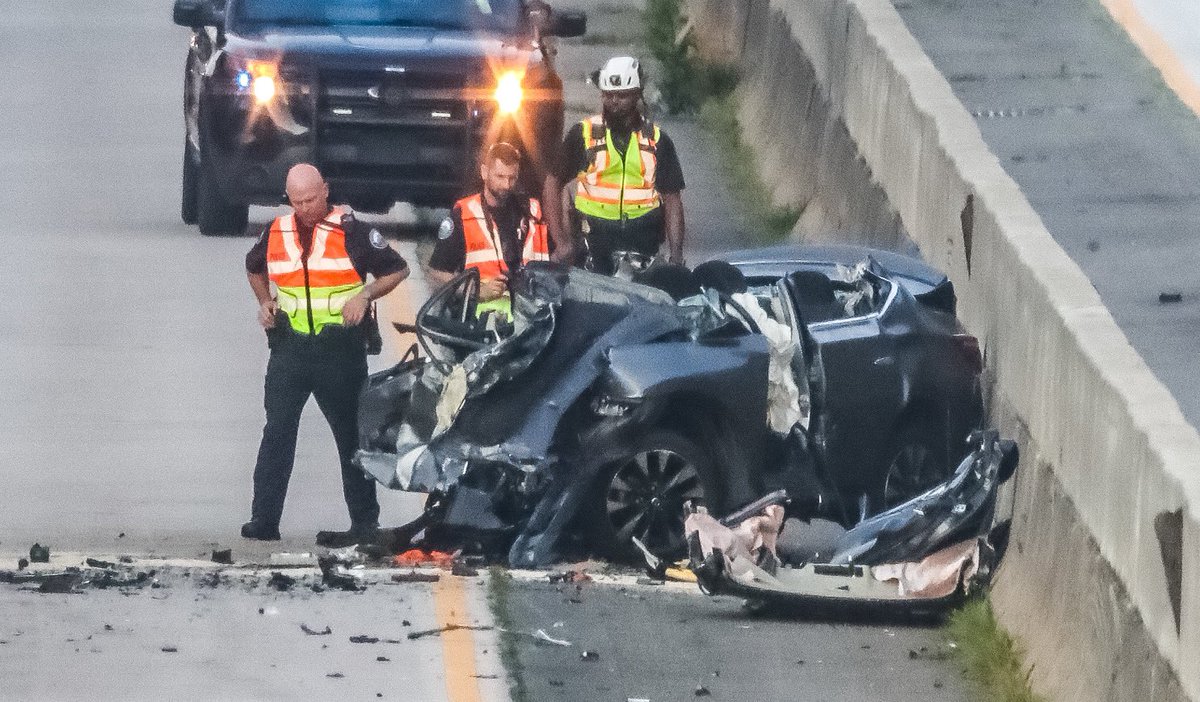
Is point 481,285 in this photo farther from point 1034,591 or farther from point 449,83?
point 449,83

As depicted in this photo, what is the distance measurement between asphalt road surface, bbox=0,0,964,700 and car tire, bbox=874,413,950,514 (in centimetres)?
119

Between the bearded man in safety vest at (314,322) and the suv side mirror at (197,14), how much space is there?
623 centimetres

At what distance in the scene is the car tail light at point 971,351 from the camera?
13.0m

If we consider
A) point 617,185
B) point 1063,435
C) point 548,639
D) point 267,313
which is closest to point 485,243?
point 267,313

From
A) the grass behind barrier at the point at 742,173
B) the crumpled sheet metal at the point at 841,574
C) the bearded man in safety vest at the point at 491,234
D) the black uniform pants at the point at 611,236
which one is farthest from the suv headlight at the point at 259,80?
the crumpled sheet metal at the point at 841,574

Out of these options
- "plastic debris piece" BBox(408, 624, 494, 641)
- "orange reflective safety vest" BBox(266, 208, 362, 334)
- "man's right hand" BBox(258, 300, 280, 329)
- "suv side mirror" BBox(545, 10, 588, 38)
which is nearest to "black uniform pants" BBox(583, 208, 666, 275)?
"orange reflective safety vest" BBox(266, 208, 362, 334)

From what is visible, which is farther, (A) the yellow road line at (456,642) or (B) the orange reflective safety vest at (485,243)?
(B) the orange reflective safety vest at (485,243)

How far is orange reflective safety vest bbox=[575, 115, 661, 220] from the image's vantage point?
15.9 m

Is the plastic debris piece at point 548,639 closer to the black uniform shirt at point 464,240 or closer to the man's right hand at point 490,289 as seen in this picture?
the man's right hand at point 490,289

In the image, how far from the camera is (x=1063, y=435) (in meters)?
10.8

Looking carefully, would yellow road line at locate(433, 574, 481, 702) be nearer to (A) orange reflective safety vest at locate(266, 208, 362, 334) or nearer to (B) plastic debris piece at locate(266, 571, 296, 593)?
(B) plastic debris piece at locate(266, 571, 296, 593)

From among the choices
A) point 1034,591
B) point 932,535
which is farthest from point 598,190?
point 1034,591

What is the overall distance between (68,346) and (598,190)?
383 cm

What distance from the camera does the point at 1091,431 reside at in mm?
10211
